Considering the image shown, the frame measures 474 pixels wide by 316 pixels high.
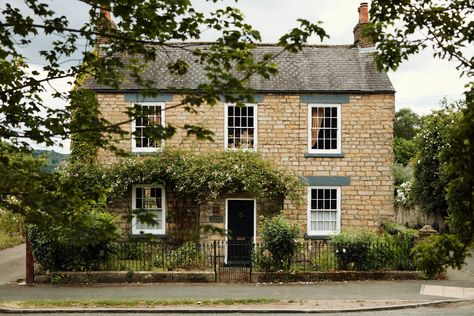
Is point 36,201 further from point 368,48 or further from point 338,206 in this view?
point 368,48

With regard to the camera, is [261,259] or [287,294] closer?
Answer: [287,294]

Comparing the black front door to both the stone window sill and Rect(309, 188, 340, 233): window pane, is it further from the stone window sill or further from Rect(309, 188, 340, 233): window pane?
the stone window sill

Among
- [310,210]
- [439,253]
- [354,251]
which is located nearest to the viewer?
[439,253]

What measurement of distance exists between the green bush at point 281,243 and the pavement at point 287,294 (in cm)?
96

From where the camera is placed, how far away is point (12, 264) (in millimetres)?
21391

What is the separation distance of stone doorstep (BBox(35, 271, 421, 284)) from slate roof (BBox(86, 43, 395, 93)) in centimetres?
682

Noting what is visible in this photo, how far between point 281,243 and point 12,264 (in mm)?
10265

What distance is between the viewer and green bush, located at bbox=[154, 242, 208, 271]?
18.0m

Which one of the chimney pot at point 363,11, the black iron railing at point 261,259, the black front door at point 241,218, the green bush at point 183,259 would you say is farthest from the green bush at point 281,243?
the chimney pot at point 363,11

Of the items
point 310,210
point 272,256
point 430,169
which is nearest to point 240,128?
point 310,210

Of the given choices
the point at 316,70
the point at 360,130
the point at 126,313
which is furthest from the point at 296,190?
the point at 126,313

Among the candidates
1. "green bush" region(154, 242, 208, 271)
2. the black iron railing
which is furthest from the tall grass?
"green bush" region(154, 242, 208, 271)

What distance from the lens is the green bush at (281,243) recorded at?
17.6m

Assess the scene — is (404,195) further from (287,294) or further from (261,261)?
(287,294)
